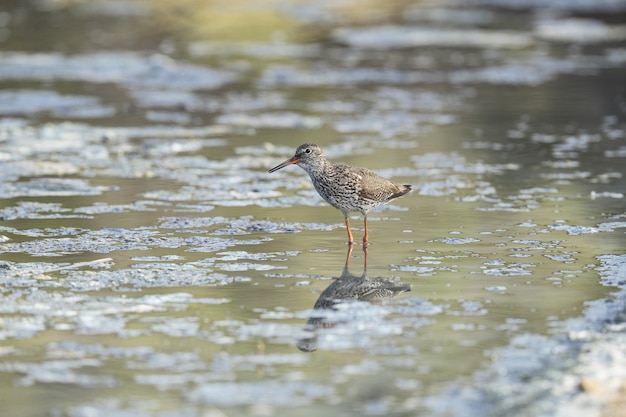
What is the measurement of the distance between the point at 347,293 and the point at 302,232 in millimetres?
2033

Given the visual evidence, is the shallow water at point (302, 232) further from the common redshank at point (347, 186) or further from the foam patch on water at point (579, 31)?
the foam patch on water at point (579, 31)

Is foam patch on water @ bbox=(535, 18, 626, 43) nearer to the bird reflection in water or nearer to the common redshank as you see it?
the common redshank

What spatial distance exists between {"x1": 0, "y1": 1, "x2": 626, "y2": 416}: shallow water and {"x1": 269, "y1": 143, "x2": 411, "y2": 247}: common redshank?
0.28 meters

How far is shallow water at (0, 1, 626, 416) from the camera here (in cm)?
574

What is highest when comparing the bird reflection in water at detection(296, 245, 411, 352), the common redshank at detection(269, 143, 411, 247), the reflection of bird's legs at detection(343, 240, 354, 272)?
the common redshank at detection(269, 143, 411, 247)

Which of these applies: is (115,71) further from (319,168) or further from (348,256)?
(348,256)

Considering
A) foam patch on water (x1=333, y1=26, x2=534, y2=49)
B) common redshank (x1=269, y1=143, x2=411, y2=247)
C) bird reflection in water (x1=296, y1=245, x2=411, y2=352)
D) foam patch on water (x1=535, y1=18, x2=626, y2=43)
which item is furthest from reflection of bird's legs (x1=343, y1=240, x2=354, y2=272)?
foam patch on water (x1=535, y1=18, x2=626, y2=43)

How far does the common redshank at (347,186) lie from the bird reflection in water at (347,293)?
127 centimetres

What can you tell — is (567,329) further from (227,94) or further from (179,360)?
(227,94)

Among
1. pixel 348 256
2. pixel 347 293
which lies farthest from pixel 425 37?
pixel 347 293

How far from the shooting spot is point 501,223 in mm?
9555

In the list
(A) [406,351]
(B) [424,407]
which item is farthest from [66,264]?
(B) [424,407]

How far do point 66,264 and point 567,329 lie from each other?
3596 mm

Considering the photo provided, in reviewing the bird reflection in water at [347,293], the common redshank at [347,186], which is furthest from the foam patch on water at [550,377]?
the common redshank at [347,186]
